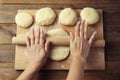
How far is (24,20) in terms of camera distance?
0.90 metres

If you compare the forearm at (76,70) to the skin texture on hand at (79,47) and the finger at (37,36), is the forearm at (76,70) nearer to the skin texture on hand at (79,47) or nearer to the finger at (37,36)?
the skin texture on hand at (79,47)

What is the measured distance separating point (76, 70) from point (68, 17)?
208 millimetres

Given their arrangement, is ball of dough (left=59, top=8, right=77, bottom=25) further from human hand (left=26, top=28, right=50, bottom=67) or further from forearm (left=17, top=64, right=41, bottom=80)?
forearm (left=17, top=64, right=41, bottom=80)

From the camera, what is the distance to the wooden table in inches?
35.1

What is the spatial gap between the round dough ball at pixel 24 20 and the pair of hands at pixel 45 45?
Result: 37mm

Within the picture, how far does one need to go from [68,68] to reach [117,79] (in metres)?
0.19

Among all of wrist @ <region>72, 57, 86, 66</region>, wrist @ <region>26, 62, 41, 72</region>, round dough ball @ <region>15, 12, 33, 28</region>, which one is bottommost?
wrist @ <region>26, 62, 41, 72</region>

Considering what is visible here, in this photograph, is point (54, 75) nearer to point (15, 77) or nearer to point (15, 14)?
point (15, 77)

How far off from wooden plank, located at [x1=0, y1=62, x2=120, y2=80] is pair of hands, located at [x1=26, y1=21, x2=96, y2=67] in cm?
6

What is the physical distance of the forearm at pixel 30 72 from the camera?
0.84 m

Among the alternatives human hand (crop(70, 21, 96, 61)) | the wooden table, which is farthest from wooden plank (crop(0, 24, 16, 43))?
human hand (crop(70, 21, 96, 61))

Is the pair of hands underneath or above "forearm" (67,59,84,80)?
above

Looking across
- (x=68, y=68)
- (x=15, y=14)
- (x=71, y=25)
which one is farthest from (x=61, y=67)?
(x=15, y=14)

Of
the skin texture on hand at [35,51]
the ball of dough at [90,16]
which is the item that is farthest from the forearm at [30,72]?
the ball of dough at [90,16]
